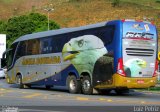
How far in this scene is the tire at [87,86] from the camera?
26.8m

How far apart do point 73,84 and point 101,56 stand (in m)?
3.37

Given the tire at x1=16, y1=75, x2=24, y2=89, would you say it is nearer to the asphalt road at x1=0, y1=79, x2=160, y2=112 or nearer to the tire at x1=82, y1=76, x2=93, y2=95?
the tire at x1=82, y1=76, x2=93, y2=95

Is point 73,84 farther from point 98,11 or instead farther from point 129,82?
point 98,11

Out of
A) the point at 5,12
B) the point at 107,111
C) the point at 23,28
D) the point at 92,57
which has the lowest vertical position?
the point at 107,111

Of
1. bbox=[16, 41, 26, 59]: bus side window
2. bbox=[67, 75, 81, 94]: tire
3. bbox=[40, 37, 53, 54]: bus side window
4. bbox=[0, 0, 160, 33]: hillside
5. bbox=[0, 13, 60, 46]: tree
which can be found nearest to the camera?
bbox=[67, 75, 81, 94]: tire

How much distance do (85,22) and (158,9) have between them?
14.4 m

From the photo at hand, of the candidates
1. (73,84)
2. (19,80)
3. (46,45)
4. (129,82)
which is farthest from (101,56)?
(19,80)

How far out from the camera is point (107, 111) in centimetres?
1723

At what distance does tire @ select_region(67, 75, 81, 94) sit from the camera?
2786 cm

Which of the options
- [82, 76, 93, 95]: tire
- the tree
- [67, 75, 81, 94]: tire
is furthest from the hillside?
[82, 76, 93, 95]: tire

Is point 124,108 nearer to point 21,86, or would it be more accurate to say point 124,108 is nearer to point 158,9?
point 21,86

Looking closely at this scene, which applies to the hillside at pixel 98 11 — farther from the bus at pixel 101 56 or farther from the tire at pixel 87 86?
the tire at pixel 87 86

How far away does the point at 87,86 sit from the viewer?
2708 centimetres

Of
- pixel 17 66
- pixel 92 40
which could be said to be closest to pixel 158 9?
pixel 17 66
